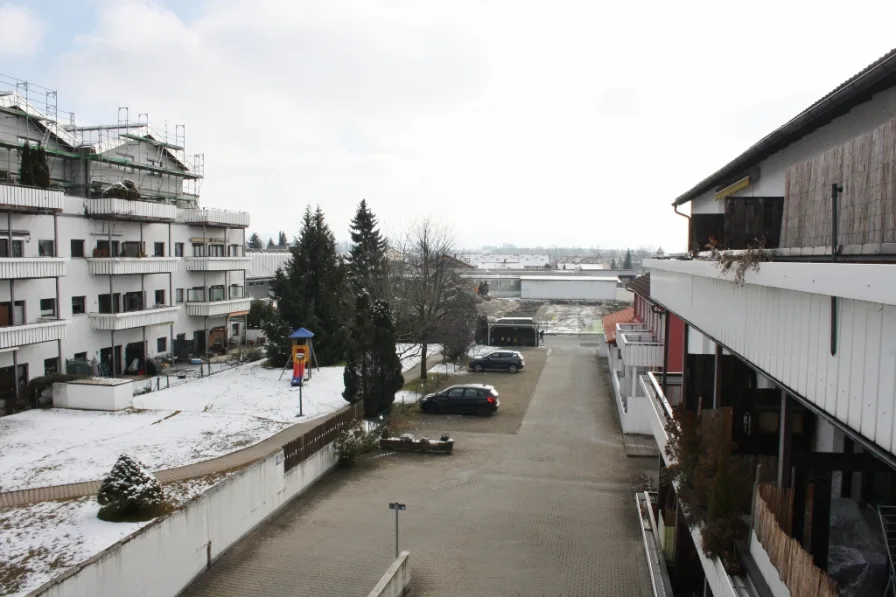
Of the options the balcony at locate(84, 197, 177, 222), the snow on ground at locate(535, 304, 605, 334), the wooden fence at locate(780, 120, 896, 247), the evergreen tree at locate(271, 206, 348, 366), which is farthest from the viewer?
the snow on ground at locate(535, 304, 605, 334)

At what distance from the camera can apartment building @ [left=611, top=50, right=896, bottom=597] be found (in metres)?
4.07

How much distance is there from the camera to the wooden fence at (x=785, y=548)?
14.2 ft

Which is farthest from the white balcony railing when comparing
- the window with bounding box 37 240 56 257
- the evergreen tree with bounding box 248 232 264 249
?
the evergreen tree with bounding box 248 232 264 249

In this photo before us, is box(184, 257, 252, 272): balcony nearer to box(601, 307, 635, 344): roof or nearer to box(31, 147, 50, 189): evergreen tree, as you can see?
box(31, 147, 50, 189): evergreen tree

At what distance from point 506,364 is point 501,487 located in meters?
17.4

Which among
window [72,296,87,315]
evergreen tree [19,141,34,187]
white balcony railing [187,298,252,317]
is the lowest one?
white balcony railing [187,298,252,317]

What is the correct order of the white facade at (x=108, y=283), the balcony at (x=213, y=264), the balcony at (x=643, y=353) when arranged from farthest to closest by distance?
1. the balcony at (x=213, y=264)
2. the white facade at (x=108, y=283)
3. the balcony at (x=643, y=353)

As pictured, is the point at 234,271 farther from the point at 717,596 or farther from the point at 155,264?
the point at 717,596

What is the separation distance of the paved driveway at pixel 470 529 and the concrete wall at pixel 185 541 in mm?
332

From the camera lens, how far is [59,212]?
87.5 ft

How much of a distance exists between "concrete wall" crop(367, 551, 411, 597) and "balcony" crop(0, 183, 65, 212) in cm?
2017

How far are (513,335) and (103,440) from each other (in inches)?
1134

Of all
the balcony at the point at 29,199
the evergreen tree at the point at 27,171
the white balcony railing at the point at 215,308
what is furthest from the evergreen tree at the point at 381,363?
the white balcony railing at the point at 215,308

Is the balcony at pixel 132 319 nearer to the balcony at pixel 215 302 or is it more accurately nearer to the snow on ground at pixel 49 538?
the balcony at pixel 215 302
